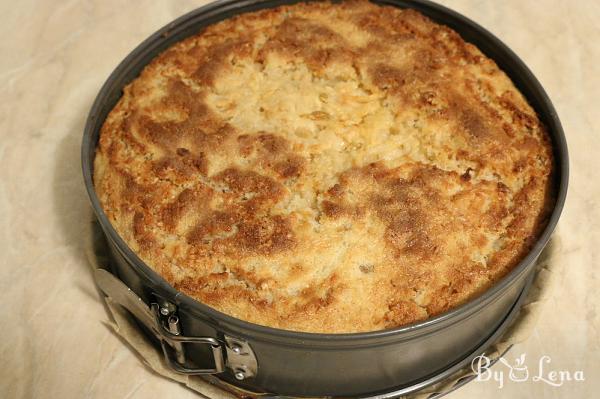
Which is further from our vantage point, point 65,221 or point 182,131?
point 65,221

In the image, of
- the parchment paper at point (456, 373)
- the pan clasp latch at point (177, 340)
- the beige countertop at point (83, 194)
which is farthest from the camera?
the beige countertop at point (83, 194)

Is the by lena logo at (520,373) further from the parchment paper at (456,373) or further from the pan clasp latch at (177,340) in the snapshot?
the pan clasp latch at (177,340)

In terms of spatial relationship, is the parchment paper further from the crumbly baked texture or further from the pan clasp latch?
the crumbly baked texture

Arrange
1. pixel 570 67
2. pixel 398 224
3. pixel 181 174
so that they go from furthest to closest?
pixel 570 67 → pixel 181 174 → pixel 398 224

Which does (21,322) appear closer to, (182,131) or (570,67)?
(182,131)

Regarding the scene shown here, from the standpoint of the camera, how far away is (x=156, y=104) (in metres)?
2.55

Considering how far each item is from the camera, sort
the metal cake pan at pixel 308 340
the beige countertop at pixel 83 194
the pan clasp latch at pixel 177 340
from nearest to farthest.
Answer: the metal cake pan at pixel 308 340, the pan clasp latch at pixel 177 340, the beige countertop at pixel 83 194

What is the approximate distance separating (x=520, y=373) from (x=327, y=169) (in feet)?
3.26

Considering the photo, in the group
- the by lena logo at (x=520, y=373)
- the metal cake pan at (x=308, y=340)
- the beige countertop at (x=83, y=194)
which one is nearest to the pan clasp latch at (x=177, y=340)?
the metal cake pan at (x=308, y=340)

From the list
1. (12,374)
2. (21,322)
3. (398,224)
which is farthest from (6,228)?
(398,224)

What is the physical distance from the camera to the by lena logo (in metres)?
2.33

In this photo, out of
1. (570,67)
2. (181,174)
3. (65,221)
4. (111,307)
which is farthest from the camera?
(570,67)

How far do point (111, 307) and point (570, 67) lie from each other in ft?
8.18

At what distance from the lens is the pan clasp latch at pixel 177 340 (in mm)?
2023
